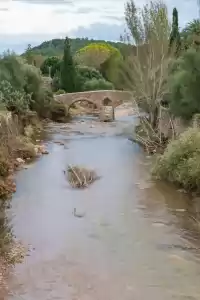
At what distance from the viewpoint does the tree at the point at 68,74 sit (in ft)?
192

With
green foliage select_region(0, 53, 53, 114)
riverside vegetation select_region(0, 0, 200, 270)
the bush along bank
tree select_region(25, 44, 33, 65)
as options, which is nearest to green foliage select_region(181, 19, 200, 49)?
riverside vegetation select_region(0, 0, 200, 270)

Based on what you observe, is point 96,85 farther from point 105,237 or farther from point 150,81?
point 105,237

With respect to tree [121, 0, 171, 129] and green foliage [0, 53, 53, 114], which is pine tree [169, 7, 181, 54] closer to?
tree [121, 0, 171, 129]

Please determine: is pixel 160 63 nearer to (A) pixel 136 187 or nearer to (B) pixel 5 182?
(A) pixel 136 187

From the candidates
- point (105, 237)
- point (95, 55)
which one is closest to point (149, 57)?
point (105, 237)

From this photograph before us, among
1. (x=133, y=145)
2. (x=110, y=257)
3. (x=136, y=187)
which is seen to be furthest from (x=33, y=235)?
(x=133, y=145)

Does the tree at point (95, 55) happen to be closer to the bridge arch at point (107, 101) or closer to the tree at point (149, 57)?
the bridge arch at point (107, 101)

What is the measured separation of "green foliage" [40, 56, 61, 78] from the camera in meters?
64.7

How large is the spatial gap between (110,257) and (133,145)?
18990 millimetres

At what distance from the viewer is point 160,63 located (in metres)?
36.2

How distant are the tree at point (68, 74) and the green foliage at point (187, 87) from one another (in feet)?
90.4

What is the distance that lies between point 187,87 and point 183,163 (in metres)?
9.09

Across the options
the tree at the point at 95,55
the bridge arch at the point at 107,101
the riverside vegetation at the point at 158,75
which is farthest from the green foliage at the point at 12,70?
the tree at the point at 95,55

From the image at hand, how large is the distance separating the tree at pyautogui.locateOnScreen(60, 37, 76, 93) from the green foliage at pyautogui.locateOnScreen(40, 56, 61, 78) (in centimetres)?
513
